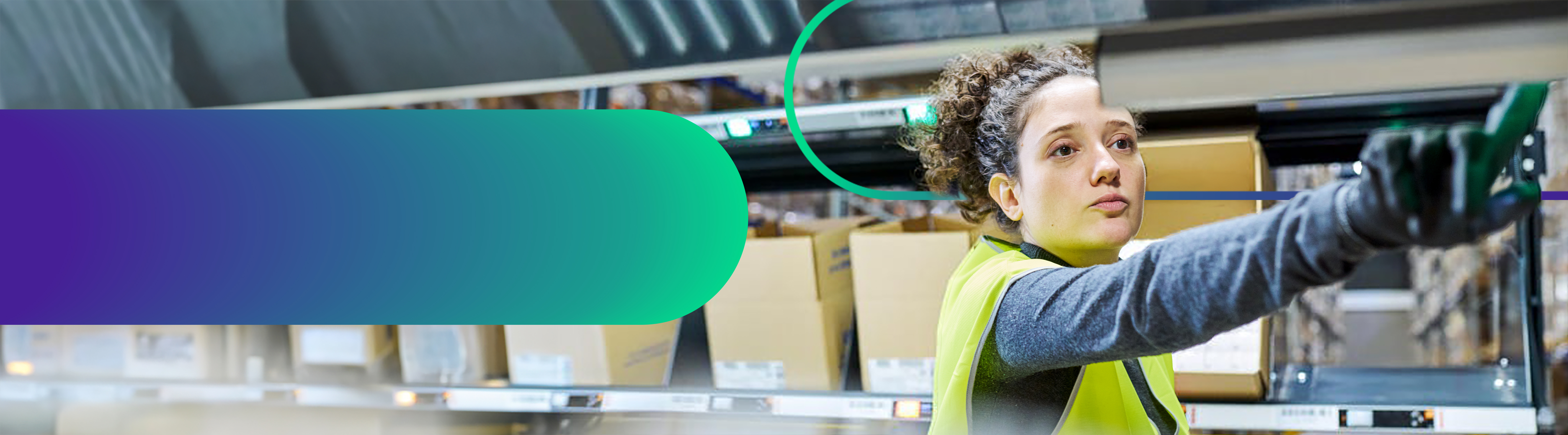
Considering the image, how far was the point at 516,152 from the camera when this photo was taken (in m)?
1.29

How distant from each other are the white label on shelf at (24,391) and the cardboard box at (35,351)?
37mm

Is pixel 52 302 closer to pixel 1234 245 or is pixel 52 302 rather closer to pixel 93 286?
pixel 93 286

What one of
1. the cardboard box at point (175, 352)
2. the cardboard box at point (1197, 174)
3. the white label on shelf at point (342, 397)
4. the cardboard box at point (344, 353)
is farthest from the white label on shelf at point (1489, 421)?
the cardboard box at point (175, 352)

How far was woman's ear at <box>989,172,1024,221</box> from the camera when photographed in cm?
106

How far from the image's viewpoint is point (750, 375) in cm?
209

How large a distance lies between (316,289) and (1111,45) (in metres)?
1.12

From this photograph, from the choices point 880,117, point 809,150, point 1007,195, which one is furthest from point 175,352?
point 1007,195

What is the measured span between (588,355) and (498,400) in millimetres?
206

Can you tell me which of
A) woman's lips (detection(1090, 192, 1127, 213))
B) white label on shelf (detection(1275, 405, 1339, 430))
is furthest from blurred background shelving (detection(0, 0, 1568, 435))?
woman's lips (detection(1090, 192, 1127, 213))

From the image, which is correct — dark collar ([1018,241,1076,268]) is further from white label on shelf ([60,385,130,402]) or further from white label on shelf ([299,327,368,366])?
white label on shelf ([60,385,130,402])

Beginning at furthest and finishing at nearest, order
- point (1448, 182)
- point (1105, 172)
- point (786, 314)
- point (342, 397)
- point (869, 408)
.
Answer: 1. point (342, 397)
2. point (786, 314)
3. point (869, 408)
4. point (1105, 172)
5. point (1448, 182)

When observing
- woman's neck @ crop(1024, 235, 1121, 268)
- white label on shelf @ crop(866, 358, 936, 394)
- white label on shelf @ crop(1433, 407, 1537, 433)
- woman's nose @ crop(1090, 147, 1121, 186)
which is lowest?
white label on shelf @ crop(1433, 407, 1537, 433)

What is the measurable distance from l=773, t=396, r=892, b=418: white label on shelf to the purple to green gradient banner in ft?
1.88

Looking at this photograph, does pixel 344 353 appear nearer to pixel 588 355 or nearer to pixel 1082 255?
pixel 588 355
